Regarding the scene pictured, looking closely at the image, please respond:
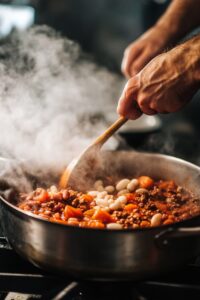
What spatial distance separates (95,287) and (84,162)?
0.63 m

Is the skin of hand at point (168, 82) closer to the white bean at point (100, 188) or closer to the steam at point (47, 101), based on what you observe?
the white bean at point (100, 188)

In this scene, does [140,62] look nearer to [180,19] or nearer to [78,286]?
[180,19]

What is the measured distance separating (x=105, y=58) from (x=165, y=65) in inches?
129

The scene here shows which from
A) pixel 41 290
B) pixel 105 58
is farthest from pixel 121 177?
pixel 105 58

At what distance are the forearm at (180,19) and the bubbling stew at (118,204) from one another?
89 cm

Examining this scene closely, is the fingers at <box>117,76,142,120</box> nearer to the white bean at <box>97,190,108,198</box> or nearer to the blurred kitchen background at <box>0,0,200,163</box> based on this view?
the white bean at <box>97,190,108,198</box>

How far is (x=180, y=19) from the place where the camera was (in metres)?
2.27

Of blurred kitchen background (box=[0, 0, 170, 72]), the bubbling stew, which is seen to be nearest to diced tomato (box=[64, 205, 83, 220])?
the bubbling stew

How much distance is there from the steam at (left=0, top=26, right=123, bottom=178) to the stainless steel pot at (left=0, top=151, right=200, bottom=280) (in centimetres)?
57

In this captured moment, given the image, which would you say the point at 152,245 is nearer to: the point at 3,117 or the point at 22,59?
the point at 3,117

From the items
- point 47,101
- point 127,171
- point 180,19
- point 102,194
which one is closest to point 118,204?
point 102,194

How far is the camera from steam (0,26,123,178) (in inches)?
78.9

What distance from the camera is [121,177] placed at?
196 centimetres

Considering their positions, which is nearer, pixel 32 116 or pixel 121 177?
pixel 121 177
